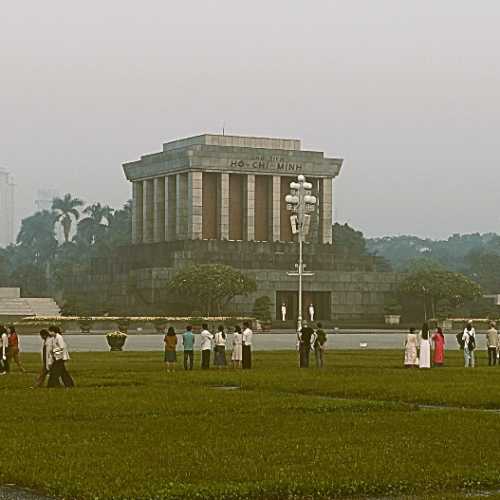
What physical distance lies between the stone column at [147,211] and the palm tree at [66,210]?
1857 inches

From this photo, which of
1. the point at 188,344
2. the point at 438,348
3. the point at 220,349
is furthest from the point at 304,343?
the point at 438,348

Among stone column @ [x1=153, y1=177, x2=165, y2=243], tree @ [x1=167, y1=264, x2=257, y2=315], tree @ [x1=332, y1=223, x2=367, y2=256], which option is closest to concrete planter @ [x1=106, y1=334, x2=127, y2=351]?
tree @ [x1=167, y1=264, x2=257, y2=315]

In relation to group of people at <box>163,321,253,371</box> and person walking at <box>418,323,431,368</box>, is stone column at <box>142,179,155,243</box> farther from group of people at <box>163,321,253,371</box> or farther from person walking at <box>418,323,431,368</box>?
person walking at <box>418,323,431,368</box>

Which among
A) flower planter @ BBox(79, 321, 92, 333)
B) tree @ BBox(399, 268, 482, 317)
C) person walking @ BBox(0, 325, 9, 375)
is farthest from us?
tree @ BBox(399, 268, 482, 317)

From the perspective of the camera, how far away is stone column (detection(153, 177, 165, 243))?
428ft

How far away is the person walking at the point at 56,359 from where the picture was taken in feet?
104

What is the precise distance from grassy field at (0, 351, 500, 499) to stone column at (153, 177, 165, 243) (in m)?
95.2

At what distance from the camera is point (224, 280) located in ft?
344

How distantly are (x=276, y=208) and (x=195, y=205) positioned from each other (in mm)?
8689

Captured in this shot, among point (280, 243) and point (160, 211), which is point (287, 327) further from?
point (160, 211)

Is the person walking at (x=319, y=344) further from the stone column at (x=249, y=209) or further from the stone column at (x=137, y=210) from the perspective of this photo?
the stone column at (x=137, y=210)

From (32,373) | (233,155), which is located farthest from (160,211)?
(32,373)

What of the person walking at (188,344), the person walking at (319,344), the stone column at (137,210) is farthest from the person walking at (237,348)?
the stone column at (137,210)

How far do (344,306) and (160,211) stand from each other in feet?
78.5
